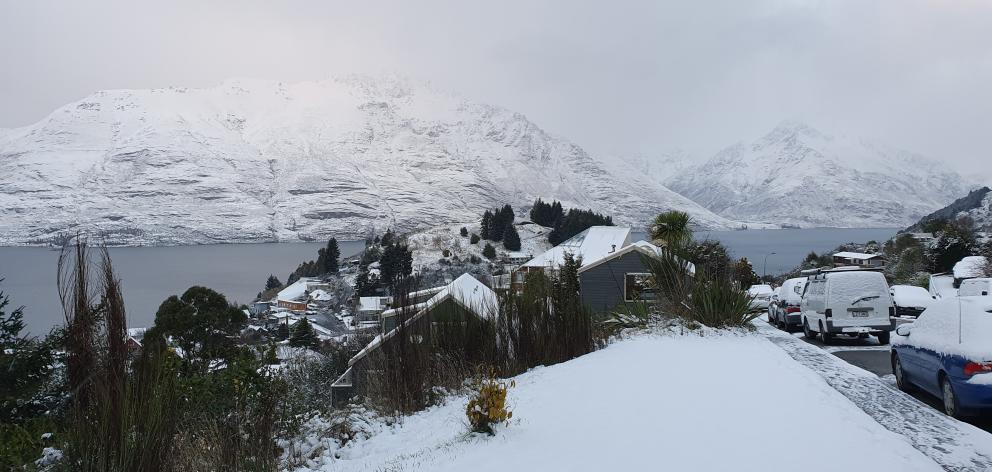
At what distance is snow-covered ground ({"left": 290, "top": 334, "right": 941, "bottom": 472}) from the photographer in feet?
14.5

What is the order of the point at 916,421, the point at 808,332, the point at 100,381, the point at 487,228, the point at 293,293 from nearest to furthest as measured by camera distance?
the point at 100,381
the point at 916,421
the point at 808,332
the point at 293,293
the point at 487,228

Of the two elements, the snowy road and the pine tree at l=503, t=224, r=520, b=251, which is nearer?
the snowy road

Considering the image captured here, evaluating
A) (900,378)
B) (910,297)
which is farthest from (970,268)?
(900,378)

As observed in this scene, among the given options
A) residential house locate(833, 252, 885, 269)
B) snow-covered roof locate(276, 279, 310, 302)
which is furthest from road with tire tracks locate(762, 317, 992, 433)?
snow-covered roof locate(276, 279, 310, 302)

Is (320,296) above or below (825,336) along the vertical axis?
below

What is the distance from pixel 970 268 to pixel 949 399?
3250 cm

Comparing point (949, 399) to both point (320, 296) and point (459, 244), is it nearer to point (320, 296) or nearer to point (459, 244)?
point (320, 296)

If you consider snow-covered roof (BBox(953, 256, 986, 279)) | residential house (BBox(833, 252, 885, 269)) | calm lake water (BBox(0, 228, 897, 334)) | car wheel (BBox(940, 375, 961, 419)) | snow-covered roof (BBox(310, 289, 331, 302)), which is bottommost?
snow-covered roof (BBox(310, 289, 331, 302))

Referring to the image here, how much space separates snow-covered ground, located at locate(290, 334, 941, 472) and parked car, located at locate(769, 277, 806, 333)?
36.1ft

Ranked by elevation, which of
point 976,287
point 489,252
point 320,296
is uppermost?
point 976,287

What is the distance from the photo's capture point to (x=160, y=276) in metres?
122

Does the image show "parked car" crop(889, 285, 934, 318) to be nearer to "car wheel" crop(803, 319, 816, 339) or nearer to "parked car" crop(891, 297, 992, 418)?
"car wheel" crop(803, 319, 816, 339)

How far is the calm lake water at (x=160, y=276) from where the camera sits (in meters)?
74.8

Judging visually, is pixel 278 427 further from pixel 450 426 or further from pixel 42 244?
pixel 42 244
